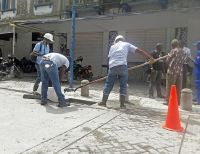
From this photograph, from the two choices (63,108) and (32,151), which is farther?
(63,108)

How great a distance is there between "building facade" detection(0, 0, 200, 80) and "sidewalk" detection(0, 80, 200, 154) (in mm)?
4648

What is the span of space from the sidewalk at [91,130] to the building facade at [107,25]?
4648mm

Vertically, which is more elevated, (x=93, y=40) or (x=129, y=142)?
(x=93, y=40)

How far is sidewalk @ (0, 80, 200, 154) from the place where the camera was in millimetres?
5730

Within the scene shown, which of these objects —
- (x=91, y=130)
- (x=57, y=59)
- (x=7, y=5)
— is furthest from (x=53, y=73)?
(x=7, y=5)

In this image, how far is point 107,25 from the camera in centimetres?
1575

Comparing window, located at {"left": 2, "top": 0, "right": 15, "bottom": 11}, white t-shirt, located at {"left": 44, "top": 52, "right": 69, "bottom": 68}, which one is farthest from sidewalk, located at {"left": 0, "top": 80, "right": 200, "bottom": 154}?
window, located at {"left": 2, "top": 0, "right": 15, "bottom": 11}

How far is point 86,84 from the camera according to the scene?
1077 centimetres

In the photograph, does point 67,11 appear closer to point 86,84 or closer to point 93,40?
point 93,40

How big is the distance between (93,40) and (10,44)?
27.3 ft

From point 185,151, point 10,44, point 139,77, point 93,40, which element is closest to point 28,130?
point 185,151

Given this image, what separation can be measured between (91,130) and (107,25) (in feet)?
31.3

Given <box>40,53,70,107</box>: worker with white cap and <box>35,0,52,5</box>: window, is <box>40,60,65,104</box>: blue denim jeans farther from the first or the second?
<box>35,0,52,5</box>: window

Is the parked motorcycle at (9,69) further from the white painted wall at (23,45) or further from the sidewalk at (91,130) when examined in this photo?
the sidewalk at (91,130)
